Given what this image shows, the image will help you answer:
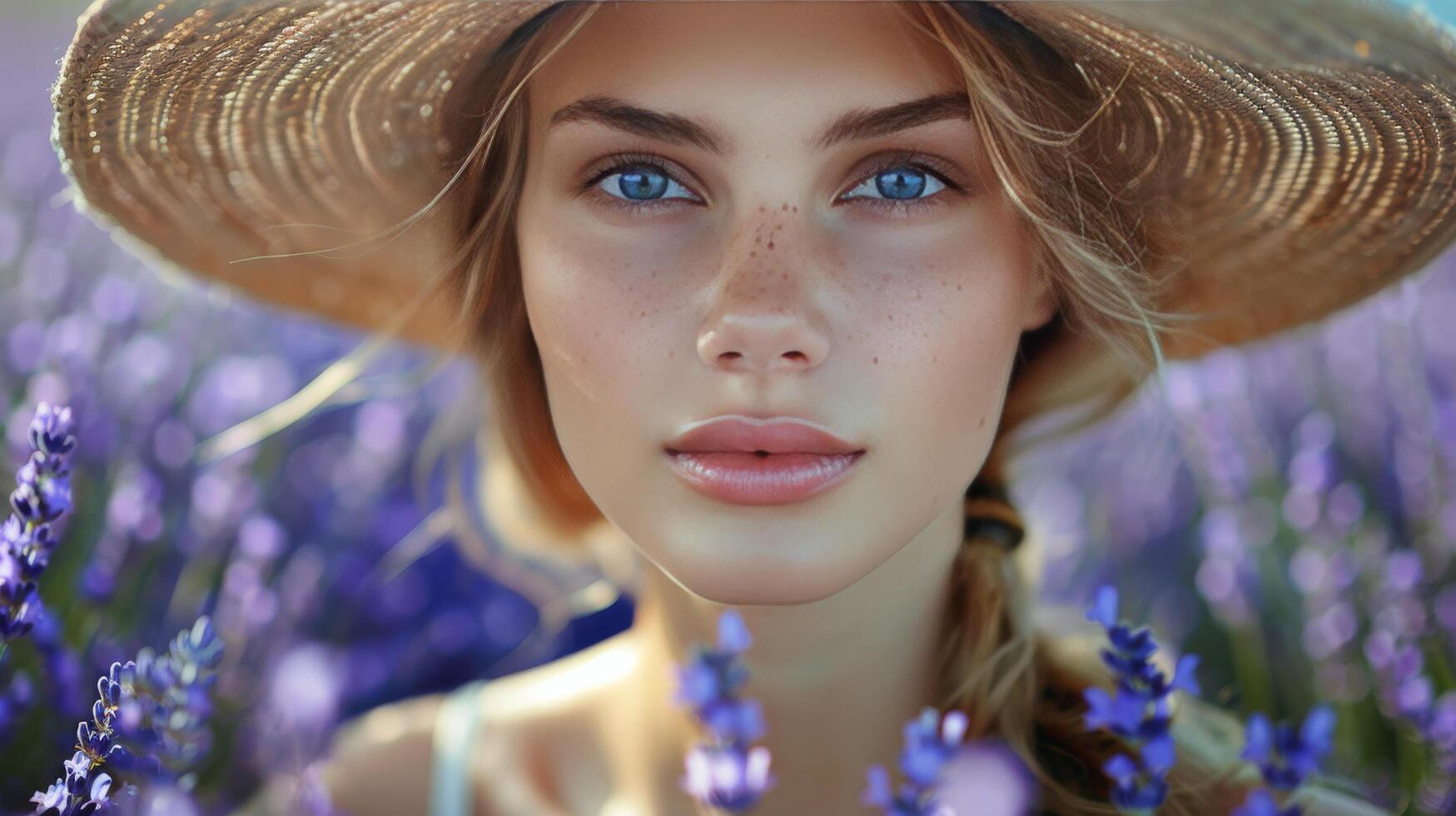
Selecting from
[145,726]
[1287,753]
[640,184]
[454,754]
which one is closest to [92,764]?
[145,726]

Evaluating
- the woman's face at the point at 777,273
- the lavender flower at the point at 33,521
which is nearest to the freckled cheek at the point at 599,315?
the woman's face at the point at 777,273

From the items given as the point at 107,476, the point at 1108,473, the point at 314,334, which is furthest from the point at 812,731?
the point at 314,334

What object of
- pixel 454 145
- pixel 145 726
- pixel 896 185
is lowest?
pixel 145 726

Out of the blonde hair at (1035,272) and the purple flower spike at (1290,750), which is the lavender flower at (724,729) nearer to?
the purple flower spike at (1290,750)

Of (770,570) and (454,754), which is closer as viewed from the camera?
(770,570)

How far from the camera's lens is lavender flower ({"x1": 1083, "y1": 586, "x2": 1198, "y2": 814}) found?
0.87 meters

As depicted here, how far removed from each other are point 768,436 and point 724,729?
1.62 ft

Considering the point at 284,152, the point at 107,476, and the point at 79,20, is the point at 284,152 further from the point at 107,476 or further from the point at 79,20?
the point at 107,476

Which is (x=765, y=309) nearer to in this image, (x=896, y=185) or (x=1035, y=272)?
(x=896, y=185)

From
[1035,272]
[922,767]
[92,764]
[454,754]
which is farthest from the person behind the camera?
[454,754]

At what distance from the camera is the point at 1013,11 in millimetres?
1312

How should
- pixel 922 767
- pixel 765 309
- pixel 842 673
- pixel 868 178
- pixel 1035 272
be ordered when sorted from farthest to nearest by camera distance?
pixel 842 673
pixel 1035 272
pixel 868 178
pixel 765 309
pixel 922 767

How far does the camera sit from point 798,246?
1272 mm

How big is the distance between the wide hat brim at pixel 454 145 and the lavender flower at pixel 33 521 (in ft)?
1.78
